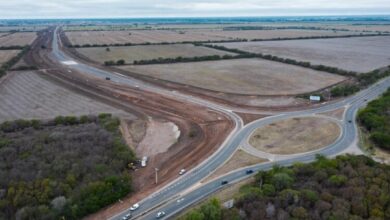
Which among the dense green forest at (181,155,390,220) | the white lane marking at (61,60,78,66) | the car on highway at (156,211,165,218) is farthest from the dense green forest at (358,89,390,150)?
the white lane marking at (61,60,78,66)

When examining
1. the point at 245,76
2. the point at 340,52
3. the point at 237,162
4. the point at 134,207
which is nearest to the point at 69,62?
the point at 245,76

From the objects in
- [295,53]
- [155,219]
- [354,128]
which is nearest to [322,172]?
[155,219]

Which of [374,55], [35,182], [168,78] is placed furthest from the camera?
[374,55]

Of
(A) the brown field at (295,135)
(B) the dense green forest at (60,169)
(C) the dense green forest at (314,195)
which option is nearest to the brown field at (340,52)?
(A) the brown field at (295,135)

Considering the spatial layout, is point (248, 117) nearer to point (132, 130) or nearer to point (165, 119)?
point (165, 119)

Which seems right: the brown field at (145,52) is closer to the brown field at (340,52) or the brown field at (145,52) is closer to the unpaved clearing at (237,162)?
the brown field at (340,52)

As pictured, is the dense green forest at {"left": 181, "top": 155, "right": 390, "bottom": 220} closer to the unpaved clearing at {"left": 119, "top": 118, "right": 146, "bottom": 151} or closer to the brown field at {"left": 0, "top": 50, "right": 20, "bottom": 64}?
the unpaved clearing at {"left": 119, "top": 118, "right": 146, "bottom": 151}

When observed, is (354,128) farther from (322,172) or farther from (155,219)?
(155,219)
